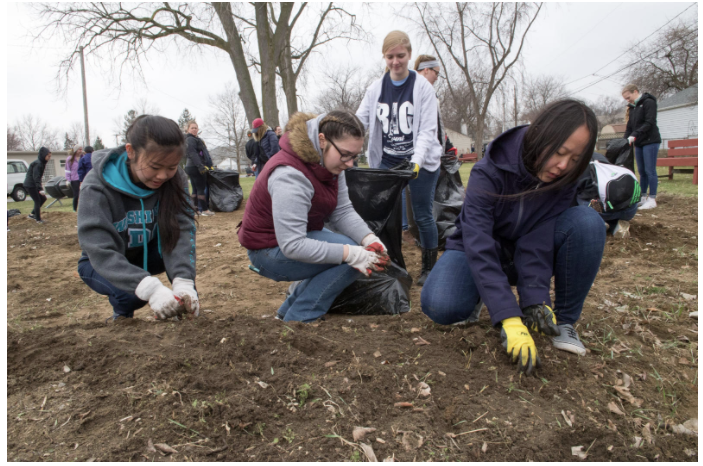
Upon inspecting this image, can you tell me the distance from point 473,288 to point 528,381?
1.71 feet

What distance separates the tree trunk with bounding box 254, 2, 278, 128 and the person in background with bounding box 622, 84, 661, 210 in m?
7.93

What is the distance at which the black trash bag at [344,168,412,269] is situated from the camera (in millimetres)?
3043

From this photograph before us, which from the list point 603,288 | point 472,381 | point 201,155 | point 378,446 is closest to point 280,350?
point 378,446

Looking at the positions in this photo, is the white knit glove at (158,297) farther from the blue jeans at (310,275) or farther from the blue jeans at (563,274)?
the blue jeans at (563,274)

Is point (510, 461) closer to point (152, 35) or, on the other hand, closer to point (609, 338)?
point (609, 338)

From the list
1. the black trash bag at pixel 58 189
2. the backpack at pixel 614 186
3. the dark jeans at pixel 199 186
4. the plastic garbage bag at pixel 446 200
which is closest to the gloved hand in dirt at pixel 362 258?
the plastic garbage bag at pixel 446 200

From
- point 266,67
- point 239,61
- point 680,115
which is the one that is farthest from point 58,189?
point 680,115

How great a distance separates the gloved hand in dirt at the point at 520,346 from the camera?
172 cm

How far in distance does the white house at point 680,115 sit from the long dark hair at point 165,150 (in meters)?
33.8

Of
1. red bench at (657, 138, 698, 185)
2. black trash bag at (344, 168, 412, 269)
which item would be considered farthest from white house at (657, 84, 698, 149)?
black trash bag at (344, 168, 412, 269)

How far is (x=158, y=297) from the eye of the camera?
196 cm

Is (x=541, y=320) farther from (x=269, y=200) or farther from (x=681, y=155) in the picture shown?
(x=681, y=155)

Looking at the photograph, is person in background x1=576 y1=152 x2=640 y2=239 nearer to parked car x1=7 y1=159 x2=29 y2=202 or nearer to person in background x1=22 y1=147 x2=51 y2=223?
person in background x1=22 y1=147 x2=51 y2=223

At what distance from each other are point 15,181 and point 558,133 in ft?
58.5
